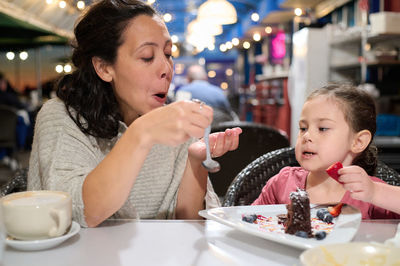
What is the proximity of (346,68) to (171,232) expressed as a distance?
544 cm

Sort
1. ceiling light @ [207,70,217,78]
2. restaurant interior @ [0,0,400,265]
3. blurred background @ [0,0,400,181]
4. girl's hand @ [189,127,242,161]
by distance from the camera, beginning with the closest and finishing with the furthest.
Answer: restaurant interior @ [0,0,400,265] → girl's hand @ [189,127,242,161] → blurred background @ [0,0,400,181] → ceiling light @ [207,70,217,78]

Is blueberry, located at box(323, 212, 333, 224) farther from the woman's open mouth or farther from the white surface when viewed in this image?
the white surface

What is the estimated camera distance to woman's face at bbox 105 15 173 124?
137cm

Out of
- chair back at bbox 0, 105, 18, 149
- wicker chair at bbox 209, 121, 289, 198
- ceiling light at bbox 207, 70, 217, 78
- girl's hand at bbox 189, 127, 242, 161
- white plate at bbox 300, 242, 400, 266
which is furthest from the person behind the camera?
ceiling light at bbox 207, 70, 217, 78

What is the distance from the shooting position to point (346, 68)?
583cm

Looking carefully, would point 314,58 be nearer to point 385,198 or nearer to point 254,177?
point 254,177

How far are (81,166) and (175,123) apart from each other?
1.42ft

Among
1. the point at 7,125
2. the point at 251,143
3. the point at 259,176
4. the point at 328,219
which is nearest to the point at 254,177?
→ the point at 259,176

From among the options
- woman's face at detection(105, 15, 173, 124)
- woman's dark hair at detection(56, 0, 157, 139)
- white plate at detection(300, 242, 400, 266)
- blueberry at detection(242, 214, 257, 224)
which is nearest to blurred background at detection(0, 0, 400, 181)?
woman's dark hair at detection(56, 0, 157, 139)

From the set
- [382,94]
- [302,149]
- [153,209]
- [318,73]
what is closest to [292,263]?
[302,149]

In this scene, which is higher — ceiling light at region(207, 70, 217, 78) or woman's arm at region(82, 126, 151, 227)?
ceiling light at region(207, 70, 217, 78)

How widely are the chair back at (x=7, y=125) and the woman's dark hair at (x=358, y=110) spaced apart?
5956mm

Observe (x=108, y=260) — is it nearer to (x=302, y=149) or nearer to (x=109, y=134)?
(x=109, y=134)

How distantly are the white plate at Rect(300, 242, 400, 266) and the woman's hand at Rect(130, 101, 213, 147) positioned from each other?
1.22 feet
